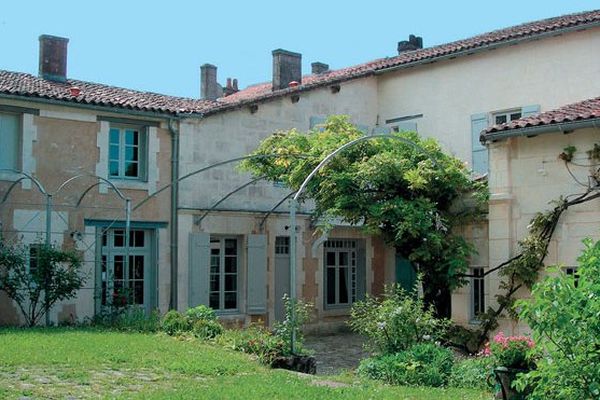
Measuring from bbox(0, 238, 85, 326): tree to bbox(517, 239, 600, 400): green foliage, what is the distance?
34.6 ft

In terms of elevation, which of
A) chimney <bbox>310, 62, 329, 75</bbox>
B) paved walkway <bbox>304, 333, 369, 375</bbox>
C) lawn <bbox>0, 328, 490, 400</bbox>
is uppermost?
chimney <bbox>310, 62, 329, 75</bbox>

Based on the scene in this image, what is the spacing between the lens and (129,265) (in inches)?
669

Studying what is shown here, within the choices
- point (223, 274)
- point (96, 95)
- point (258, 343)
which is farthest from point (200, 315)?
point (96, 95)

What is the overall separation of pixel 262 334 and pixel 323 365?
220cm

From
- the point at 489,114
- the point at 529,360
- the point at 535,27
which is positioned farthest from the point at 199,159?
the point at 529,360

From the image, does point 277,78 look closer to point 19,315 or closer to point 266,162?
point 266,162

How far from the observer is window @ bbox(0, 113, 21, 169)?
51.4ft

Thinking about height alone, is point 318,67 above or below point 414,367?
above

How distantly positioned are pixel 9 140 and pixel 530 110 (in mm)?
10561

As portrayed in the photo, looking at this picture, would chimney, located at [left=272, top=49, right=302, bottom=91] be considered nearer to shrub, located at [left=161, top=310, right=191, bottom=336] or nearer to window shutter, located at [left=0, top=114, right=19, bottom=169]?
window shutter, located at [left=0, top=114, right=19, bottom=169]

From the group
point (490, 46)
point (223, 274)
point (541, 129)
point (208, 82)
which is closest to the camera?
point (541, 129)

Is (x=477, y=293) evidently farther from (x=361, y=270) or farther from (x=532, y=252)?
(x=361, y=270)

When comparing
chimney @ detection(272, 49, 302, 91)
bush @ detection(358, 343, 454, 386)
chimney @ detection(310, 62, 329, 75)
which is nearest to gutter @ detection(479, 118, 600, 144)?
bush @ detection(358, 343, 454, 386)

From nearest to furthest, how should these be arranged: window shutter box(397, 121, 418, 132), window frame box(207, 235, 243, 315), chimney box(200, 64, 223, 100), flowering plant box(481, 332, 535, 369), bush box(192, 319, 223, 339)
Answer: flowering plant box(481, 332, 535, 369) < bush box(192, 319, 223, 339) < window frame box(207, 235, 243, 315) < window shutter box(397, 121, 418, 132) < chimney box(200, 64, 223, 100)
